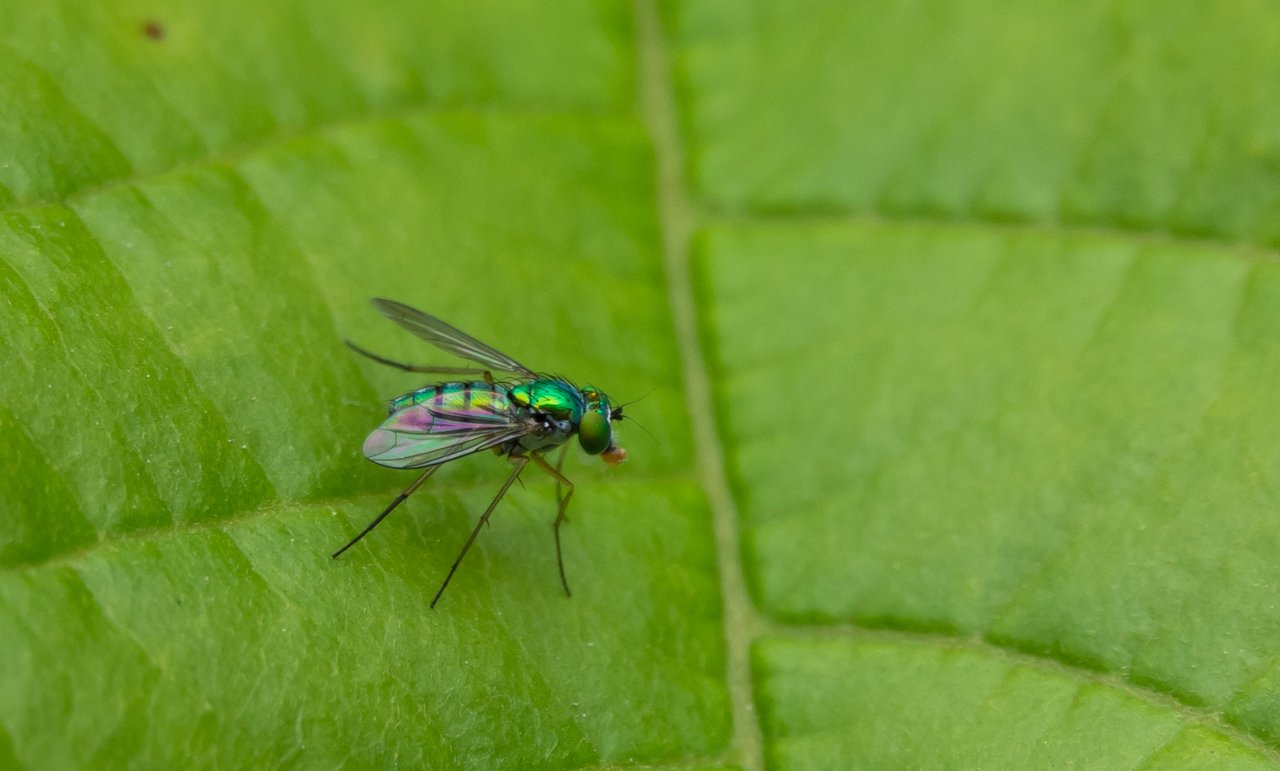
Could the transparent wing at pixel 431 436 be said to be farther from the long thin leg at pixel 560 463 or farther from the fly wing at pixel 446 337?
the fly wing at pixel 446 337

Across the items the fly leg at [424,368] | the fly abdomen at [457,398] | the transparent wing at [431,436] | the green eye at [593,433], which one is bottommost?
the green eye at [593,433]

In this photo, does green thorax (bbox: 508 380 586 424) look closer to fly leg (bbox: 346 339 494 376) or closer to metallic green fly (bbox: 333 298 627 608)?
metallic green fly (bbox: 333 298 627 608)

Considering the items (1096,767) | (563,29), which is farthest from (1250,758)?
(563,29)

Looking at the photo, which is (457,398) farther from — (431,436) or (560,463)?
(560,463)

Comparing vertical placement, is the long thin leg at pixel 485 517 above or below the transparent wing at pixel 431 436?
below

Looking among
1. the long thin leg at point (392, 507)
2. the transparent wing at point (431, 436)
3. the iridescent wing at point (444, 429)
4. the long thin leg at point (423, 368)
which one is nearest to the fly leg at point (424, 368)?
the long thin leg at point (423, 368)

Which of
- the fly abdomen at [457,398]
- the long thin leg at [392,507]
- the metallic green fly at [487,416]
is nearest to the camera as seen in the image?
the long thin leg at [392,507]

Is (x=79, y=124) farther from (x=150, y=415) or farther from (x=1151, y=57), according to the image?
(x=1151, y=57)

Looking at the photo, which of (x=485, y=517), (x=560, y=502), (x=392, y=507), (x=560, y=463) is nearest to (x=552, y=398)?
(x=560, y=463)
